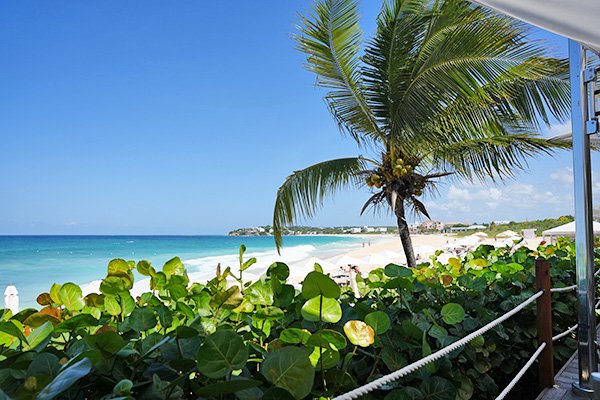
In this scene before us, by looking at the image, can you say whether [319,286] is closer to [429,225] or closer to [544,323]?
[544,323]

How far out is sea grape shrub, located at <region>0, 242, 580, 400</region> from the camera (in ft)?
2.15

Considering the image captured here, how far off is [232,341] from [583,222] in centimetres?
199

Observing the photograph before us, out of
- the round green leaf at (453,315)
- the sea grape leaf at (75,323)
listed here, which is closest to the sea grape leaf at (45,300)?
the sea grape leaf at (75,323)

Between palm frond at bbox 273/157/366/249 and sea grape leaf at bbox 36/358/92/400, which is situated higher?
palm frond at bbox 273/157/366/249

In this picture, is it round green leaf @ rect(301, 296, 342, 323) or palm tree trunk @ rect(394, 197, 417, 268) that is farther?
palm tree trunk @ rect(394, 197, 417, 268)

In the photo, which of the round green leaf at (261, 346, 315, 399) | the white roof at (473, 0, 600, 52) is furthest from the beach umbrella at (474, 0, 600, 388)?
the round green leaf at (261, 346, 315, 399)

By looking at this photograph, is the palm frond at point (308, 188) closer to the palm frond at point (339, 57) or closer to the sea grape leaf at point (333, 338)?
the palm frond at point (339, 57)

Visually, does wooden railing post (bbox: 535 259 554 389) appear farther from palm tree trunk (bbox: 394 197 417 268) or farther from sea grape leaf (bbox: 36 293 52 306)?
palm tree trunk (bbox: 394 197 417 268)

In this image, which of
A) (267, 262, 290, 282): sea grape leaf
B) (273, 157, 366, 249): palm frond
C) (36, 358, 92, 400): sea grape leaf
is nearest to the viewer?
(36, 358, 92, 400): sea grape leaf

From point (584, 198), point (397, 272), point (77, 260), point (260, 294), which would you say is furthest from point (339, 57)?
point (77, 260)

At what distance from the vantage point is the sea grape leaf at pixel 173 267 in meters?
1.25

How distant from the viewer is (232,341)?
671mm

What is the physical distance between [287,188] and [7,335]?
715cm

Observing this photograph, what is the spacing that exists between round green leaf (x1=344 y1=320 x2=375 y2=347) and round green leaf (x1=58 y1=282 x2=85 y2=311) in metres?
0.62
